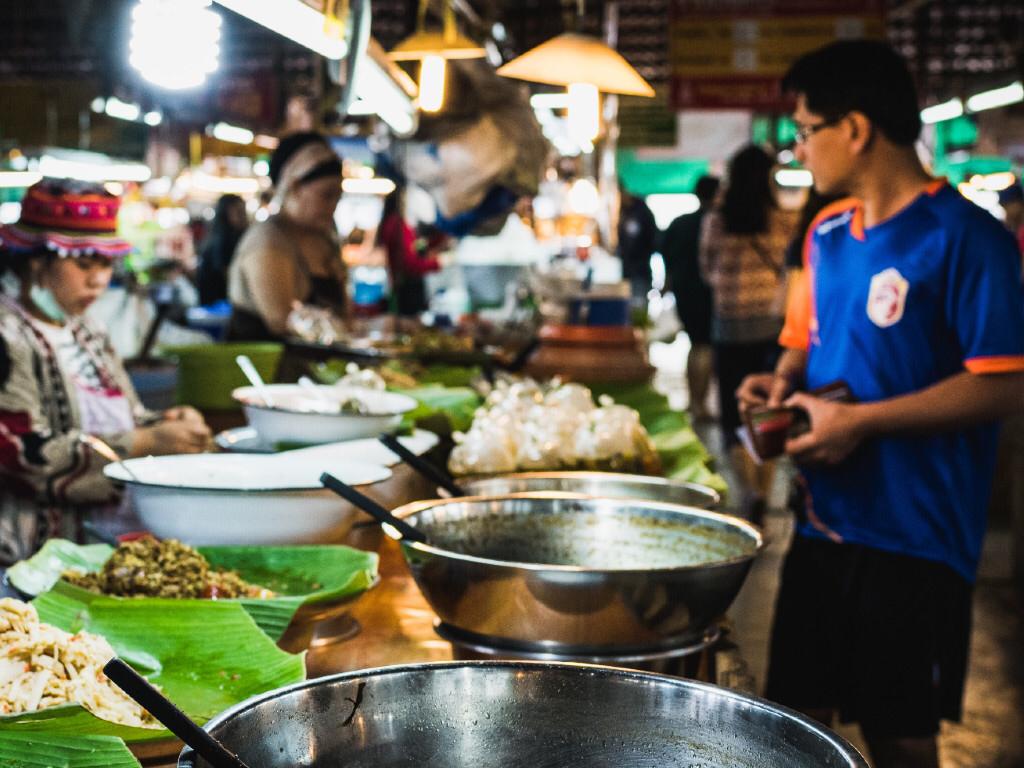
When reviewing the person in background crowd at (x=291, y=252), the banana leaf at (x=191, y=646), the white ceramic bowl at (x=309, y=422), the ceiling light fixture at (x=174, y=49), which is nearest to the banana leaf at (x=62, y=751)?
the banana leaf at (x=191, y=646)

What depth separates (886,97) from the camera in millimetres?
2672

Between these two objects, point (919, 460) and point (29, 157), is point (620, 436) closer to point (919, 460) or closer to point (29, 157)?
point (919, 460)

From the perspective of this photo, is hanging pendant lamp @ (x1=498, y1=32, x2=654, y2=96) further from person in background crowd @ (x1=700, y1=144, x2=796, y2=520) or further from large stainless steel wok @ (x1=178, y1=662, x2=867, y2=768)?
person in background crowd @ (x1=700, y1=144, x2=796, y2=520)

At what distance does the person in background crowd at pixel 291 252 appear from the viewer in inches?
216

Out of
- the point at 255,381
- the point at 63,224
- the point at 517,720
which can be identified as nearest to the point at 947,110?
the point at 255,381

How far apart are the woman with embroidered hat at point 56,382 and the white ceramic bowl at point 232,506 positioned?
82 centimetres

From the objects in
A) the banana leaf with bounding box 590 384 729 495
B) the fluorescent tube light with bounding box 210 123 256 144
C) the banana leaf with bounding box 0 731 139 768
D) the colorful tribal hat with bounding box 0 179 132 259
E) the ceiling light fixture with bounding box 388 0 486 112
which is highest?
the fluorescent tube light with bounding box 210 123 256 144

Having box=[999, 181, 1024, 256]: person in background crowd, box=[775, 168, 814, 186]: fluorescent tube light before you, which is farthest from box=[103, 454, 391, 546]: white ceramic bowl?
box=[775, 168, 814, 186]: fluorescent tube light

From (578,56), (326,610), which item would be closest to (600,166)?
(578,56)

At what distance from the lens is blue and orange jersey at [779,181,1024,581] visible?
2475 mm

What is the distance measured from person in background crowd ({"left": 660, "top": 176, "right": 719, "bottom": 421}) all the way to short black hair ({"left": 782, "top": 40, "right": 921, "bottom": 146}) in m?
6.81

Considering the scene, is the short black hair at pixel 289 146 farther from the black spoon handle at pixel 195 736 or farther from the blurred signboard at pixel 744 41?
the black spoon handle at pixel 195 736

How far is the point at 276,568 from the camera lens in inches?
77.8

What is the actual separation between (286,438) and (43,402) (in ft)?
2.56
